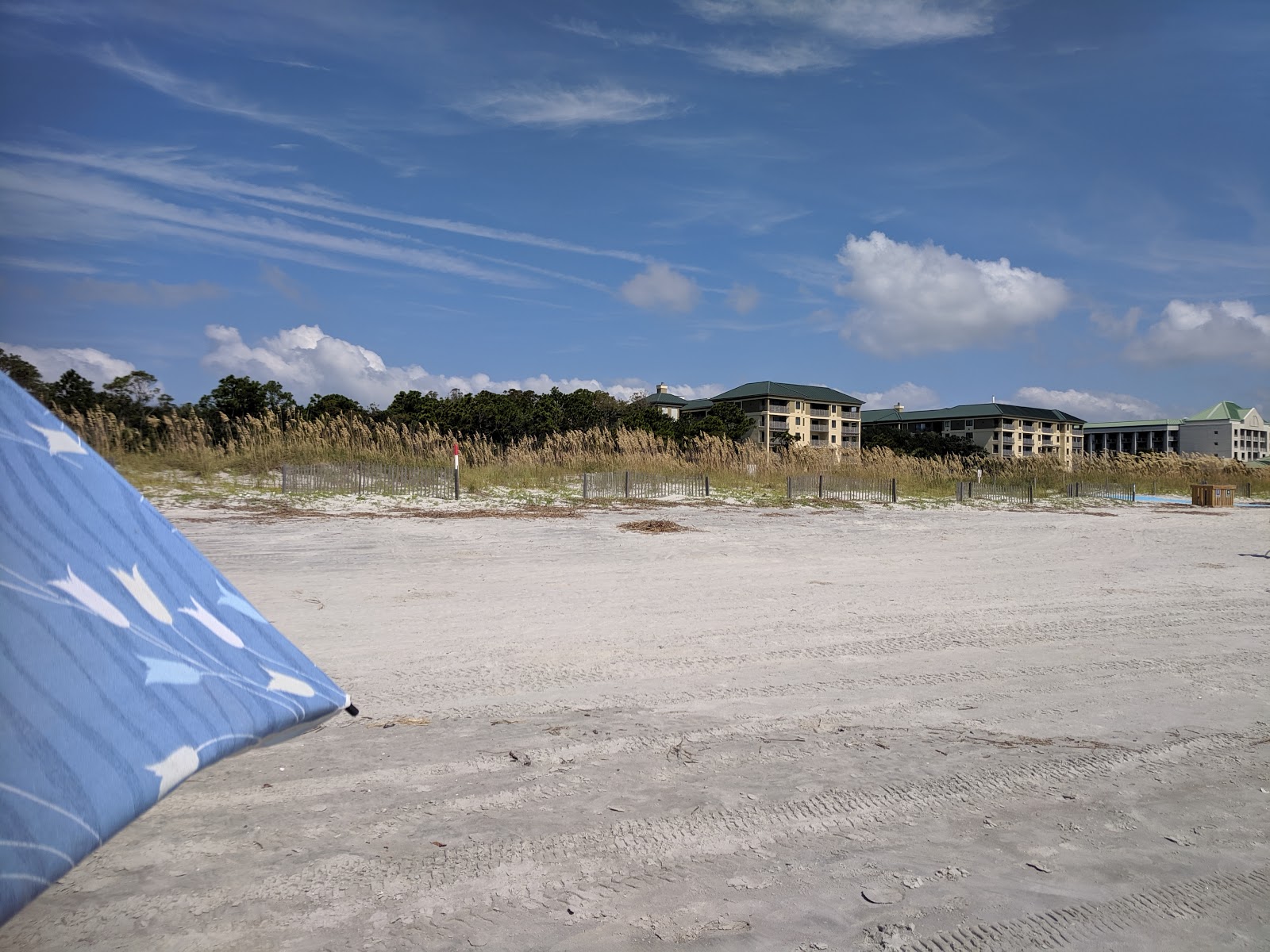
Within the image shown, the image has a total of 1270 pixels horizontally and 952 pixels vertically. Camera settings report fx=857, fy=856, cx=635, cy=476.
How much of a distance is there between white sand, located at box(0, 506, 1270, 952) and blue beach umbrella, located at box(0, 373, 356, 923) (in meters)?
1.03

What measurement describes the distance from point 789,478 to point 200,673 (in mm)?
21584

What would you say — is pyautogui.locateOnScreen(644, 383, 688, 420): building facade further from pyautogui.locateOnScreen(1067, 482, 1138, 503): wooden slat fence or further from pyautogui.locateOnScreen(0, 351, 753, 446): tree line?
pyautogui.locateOnScreen(1067, 482, 1138, 503): wooden slat fence

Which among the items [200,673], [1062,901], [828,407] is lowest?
[1062,901]

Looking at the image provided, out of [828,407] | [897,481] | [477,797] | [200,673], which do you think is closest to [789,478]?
[897,481]

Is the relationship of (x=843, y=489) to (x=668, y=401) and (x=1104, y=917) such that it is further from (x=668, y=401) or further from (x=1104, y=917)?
(x=668, y=401)

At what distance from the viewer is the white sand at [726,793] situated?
8.34 ft

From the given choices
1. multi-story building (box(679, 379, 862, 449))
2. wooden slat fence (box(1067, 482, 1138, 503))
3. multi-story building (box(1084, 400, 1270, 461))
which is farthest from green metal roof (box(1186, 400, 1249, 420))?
wooden slat fence (box(1067, 482, 1138, 503))

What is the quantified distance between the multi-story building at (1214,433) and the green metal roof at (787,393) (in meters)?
38.4

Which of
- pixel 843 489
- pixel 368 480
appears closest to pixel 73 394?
pixel 368 480

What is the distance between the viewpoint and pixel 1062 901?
106 inches

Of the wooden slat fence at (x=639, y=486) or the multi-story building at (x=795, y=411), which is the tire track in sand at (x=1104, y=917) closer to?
the wooden slat fence at (x=639, y=486)

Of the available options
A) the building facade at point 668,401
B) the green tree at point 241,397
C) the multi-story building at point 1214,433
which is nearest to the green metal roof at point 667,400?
the building facade at point 668,401

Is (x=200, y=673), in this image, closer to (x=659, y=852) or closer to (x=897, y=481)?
(x=659, y=852)

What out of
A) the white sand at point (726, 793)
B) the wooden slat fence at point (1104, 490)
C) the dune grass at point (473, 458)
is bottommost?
the white sand at point (726, 793)
